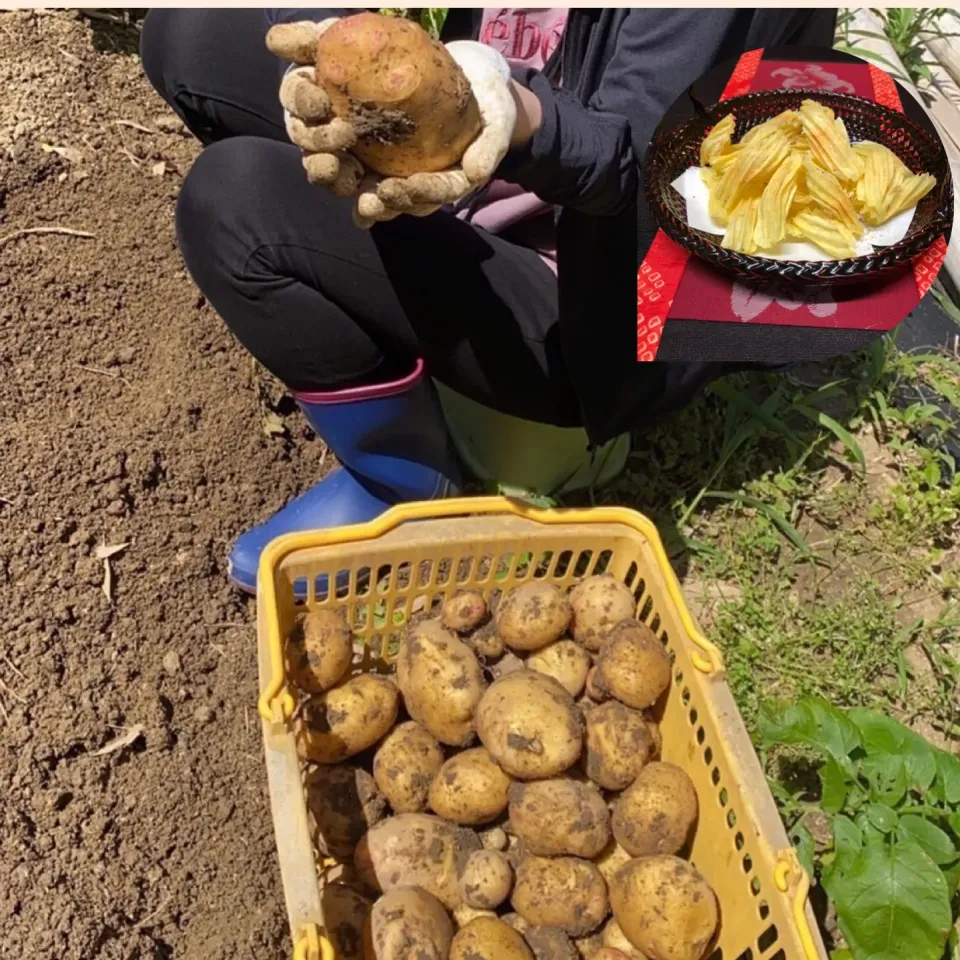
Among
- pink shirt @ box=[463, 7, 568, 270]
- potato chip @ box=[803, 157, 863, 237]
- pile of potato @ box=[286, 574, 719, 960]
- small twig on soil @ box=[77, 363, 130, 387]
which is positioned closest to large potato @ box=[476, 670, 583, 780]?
pile of potato @ box=[286, 574, 719, 960]

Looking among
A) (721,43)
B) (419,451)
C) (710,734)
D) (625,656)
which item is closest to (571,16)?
(721,43)

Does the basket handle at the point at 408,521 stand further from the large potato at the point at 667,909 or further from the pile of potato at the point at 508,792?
the large potato at the point at 667,909

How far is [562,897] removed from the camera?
1.33 m

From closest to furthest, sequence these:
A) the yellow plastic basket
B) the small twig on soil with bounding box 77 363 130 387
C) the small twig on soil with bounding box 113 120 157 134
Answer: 1. the yellow plastic basket
2. the small twig on soil with bounding box 77 363 130 387
3. the small twig on soil with bounding box 113 120 157 134

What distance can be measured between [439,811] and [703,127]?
3.58ft

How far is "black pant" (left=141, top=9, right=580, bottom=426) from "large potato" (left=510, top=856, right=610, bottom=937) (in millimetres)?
715

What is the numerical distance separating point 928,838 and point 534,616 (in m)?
0.65

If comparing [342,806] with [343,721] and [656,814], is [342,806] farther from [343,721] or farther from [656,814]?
[656,814]

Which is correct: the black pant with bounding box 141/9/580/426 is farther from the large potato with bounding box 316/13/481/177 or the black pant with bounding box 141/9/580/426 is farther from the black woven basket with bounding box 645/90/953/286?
the large potato with bounding box 316/13/481/177

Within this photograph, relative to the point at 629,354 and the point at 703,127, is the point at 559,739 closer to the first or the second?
the point at 629,354

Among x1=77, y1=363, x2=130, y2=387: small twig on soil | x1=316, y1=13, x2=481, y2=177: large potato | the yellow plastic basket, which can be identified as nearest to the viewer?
x1=316, y1=13, x2=481, y2=177: large potato

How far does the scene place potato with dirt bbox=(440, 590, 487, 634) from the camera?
153cm

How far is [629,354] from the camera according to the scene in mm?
1501

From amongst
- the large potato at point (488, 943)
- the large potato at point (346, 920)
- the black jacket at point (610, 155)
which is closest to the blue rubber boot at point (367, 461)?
the black jacket at point (610, 155)
